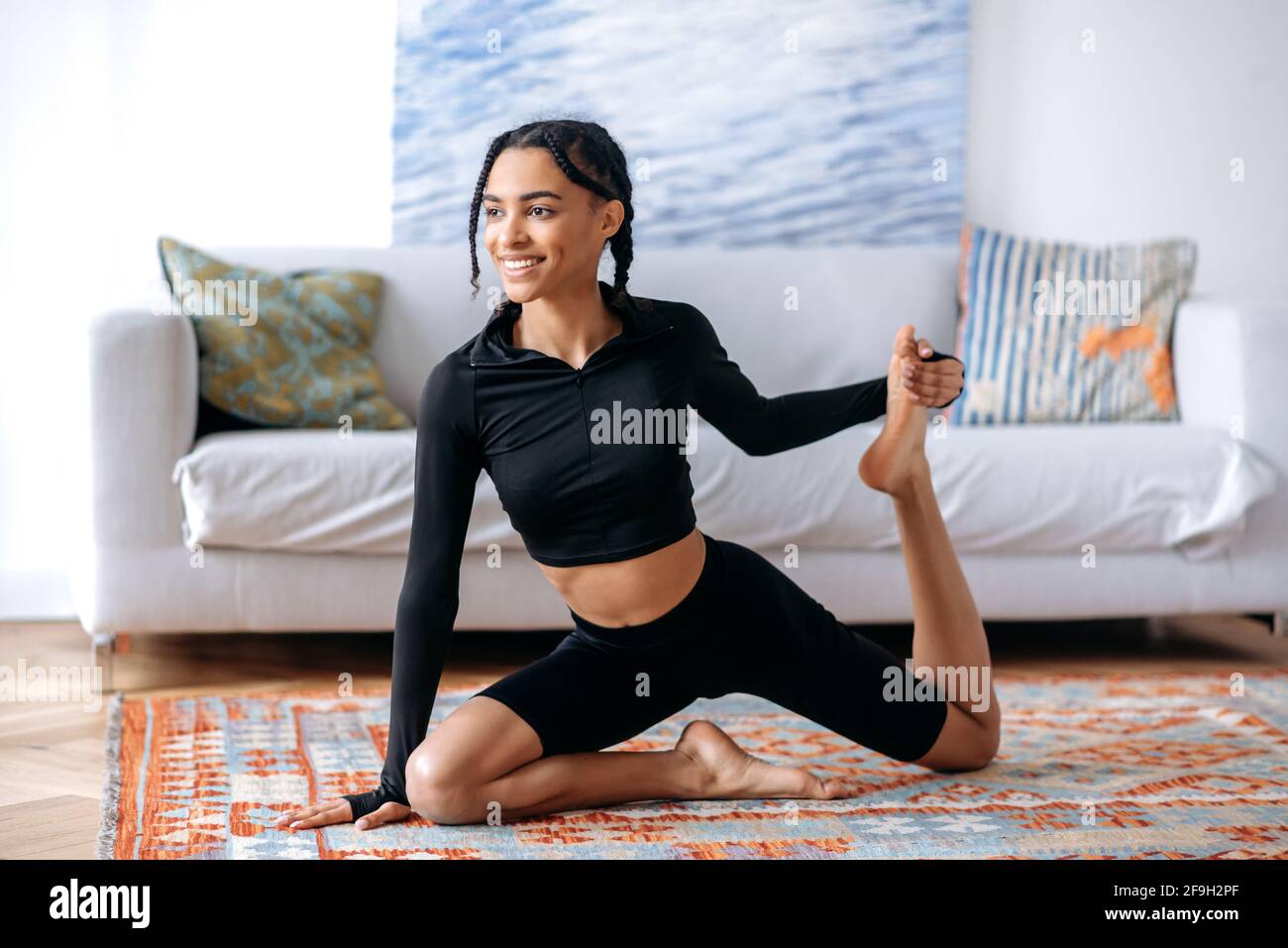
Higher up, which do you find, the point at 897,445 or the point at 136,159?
the point at 136,159

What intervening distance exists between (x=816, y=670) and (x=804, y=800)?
19 cm

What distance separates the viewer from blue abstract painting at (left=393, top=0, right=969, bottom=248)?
3.64m

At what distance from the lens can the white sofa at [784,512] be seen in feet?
8.66

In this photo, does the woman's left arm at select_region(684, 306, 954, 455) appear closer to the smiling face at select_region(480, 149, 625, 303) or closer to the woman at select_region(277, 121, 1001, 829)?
the woman at select_region(277, 121, 1001, 829)

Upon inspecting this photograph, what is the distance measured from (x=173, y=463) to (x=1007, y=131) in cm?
244

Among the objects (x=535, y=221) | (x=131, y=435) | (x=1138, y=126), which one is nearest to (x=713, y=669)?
(x=535, y=221)

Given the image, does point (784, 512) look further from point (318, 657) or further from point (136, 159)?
point (136, 159)

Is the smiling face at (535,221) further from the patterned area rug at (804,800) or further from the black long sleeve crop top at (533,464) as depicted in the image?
the patterned area rug at (804,800)

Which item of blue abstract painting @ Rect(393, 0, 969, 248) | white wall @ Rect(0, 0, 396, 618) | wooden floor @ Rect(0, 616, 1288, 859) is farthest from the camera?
blue abstract painting @ Rect(393, 0, 969, 248)

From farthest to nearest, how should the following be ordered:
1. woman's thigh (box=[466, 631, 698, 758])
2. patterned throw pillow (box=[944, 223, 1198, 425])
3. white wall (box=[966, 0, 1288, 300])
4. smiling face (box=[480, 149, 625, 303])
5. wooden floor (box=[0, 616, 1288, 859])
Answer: white wall (box=[966, 0, 1288, 300]) → patterned throw pillow (box=[944, 223, 1198, 425]) → wooden floor (box=[0, 616, 1288, 859]) → woman's thigh (box=[466, 631, 698, 758]) → smiling face (box=[480, 149, 625, 303])

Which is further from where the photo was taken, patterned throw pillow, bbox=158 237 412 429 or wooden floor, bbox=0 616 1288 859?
patterned throw pillow, bbox=158 237 412 429

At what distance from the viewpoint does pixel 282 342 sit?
9.82 feet

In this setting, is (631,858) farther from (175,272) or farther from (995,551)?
(175,272)

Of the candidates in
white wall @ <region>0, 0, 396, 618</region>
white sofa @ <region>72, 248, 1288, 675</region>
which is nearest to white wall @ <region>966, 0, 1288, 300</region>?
white sofa @ <region>72, 248, 1288, 675</region>
